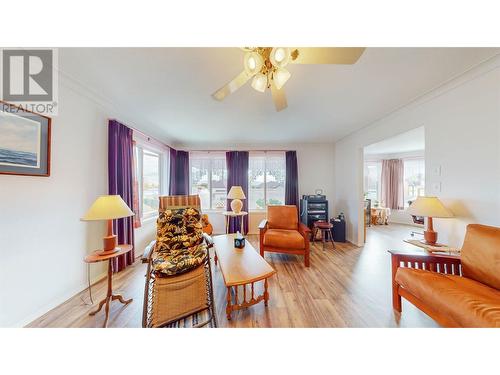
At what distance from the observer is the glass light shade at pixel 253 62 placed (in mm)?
1105

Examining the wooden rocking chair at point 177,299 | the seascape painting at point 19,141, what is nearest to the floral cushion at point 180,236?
the wooden rocking chair at point 177,299

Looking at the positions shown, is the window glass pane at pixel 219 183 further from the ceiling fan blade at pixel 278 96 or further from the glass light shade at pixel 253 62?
the glass light shade at pixel 253 62

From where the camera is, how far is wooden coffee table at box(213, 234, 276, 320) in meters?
1.49

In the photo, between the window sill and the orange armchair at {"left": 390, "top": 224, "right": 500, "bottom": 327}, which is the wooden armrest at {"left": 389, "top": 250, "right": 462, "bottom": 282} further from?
the window sill

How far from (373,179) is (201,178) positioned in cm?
619

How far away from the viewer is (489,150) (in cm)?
154

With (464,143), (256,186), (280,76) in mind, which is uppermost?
(280,76)

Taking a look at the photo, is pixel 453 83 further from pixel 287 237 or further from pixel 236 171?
pixel 236 171

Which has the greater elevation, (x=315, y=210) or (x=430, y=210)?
(x=430, y=210)

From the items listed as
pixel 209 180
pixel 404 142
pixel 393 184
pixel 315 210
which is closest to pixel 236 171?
pixel 209 180

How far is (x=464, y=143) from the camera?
1.73 m

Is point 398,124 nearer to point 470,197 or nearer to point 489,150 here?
point 489,150
